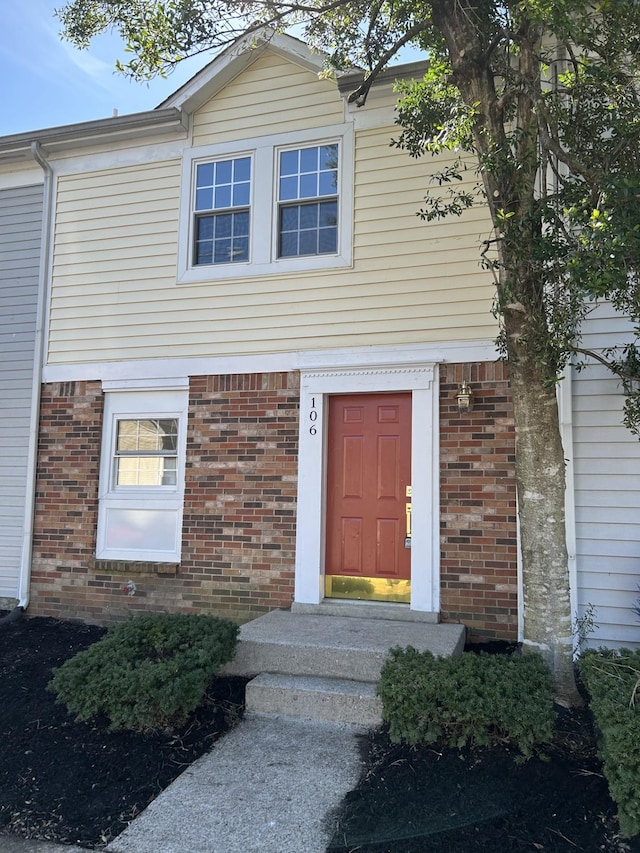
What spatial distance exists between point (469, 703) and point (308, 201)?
4.93m

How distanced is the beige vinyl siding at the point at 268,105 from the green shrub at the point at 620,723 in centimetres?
541

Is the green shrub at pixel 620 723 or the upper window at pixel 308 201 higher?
the upper window at pixel 308 201

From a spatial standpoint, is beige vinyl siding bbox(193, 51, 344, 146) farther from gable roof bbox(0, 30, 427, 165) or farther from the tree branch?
the tree branch

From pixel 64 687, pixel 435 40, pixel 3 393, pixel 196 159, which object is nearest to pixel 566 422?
pixel 435 40

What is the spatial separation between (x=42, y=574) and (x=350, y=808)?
491 centimetres

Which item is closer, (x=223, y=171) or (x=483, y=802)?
(x=483, y=802)

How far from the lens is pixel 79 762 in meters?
3.76

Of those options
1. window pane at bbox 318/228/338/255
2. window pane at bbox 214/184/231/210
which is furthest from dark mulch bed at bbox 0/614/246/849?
window pane at bbox 214/184/231/210

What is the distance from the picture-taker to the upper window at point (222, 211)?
21.9ft

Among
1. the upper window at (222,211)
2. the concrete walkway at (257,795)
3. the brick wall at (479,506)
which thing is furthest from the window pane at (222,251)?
the concrete walkway at (257,795)

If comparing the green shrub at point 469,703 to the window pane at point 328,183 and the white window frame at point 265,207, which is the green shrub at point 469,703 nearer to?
the white window frame at point 265,207

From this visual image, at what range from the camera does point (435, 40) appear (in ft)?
16.0

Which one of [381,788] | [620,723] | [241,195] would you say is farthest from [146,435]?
[620,723]

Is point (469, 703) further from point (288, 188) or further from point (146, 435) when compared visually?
point (288, 188)
